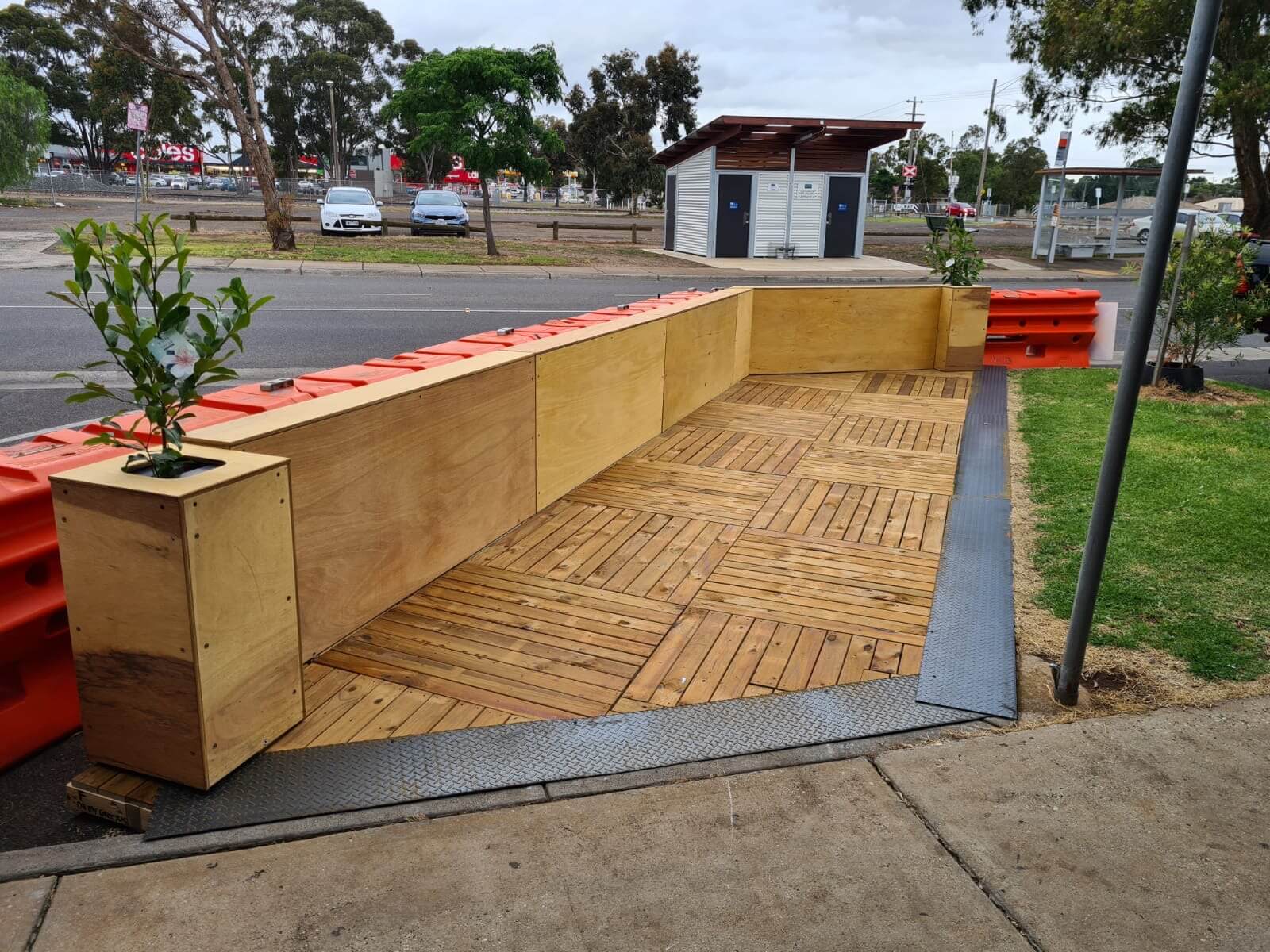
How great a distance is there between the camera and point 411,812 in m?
3.04

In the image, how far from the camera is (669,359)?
787cm

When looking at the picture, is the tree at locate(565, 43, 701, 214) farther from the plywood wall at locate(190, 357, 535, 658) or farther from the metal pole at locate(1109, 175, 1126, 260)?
the plywood wall at locate(190, 357, 535, 658)

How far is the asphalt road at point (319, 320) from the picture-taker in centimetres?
939

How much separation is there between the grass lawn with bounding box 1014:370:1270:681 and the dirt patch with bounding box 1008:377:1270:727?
8 centimetres

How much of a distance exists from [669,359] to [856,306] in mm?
3728

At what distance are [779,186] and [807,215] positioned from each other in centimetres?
136

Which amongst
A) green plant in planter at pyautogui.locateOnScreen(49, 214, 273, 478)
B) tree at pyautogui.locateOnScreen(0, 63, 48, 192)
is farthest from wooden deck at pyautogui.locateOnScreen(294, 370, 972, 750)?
tree at pyautogui.locateOnScreen(0, 63, 48, 192)

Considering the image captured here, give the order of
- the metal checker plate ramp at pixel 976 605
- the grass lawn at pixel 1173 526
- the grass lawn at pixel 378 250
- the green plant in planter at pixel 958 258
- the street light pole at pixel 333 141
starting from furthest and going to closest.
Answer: the street light pole at pixel 333 141 < the grass lawn at pixel 378 250 < the green plant in planter at pixel 958 258 < the grass lawn at pixel 1173 526 < the metal checker plate ramp at pixel 976 605

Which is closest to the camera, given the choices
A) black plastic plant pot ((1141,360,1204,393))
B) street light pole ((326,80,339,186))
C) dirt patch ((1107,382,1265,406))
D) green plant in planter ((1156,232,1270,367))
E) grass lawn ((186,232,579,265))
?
green plant in planter ((1156,232,1270,367))

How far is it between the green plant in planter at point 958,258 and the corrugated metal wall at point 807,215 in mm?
19705

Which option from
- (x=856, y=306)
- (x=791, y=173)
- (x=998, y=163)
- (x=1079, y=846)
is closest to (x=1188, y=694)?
(x=1079, y=846)

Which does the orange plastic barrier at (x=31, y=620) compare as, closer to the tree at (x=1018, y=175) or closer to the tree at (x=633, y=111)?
the tree at (x=633, y=111)

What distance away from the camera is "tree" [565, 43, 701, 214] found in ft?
186

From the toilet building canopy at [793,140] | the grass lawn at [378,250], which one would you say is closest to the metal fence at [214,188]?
the grass lawn at [378,250]
